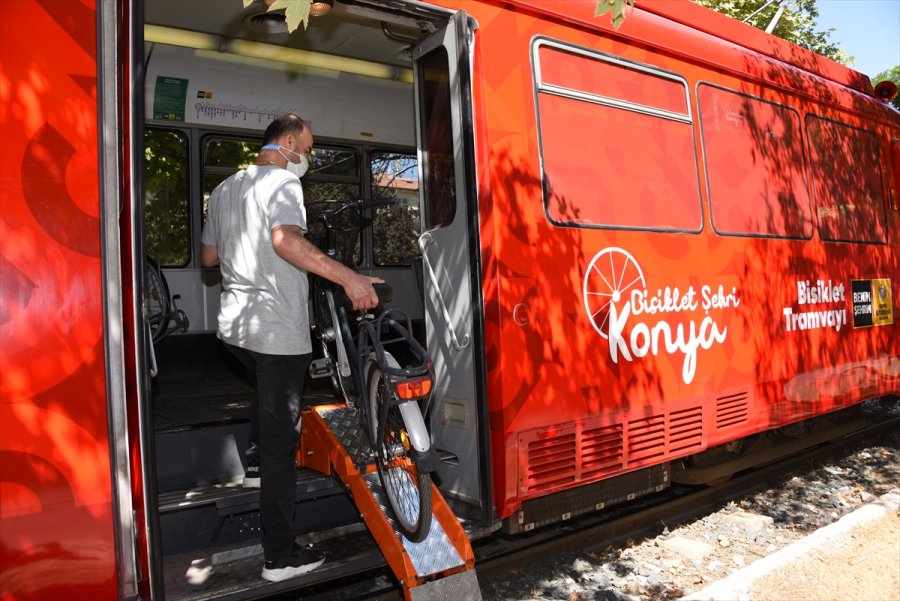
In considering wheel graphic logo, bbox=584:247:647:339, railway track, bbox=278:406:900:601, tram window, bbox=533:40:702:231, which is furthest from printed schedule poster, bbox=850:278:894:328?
wheel graphic logo, bbox=584:247:647:339

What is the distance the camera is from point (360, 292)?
3.41 m

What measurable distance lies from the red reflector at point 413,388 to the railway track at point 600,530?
Result: 3.52 feet

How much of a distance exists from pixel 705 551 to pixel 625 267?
1.78m

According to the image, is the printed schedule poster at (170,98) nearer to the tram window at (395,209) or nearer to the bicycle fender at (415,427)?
the tram window at (395,209)

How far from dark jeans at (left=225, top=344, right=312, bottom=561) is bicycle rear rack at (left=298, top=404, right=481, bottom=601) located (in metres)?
0.40

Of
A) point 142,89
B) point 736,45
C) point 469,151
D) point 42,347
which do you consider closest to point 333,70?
point 736,45

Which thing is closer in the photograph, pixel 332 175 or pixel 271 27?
pixel 271 27

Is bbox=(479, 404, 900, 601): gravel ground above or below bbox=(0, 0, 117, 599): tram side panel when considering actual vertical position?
below

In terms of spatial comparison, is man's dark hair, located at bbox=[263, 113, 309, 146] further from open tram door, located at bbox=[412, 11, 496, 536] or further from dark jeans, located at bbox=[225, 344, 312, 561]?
dark jeans, located at bbox=[225, 344, 312, 561]

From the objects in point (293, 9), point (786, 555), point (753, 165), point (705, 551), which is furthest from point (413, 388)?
point (753, 165)

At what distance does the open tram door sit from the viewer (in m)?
3.66

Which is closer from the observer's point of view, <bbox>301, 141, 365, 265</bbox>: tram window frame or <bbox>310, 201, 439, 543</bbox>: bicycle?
<bbox>310, 201, 439, 543</bbox>: bicycle

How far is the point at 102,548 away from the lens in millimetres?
2584

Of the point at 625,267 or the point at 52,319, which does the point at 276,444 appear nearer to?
the point at 52,319
